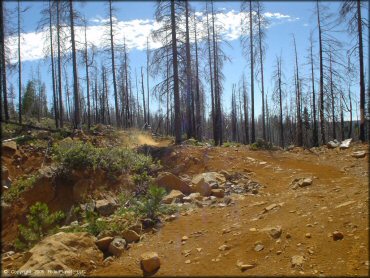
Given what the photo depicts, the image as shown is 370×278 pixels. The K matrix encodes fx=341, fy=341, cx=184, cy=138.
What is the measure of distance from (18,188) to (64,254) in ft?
20.5

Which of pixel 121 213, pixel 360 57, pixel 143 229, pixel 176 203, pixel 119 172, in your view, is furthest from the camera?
pixel 360 57

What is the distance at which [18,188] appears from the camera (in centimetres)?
1098

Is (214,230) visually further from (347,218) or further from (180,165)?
(180,165)

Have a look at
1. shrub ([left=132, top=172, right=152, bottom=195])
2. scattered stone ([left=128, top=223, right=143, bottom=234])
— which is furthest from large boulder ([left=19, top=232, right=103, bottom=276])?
shrub ([left=132, top=172, right=152, bottom=195])

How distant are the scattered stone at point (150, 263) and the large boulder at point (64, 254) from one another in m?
0.97

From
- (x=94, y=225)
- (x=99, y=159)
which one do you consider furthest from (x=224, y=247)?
(x=99, y=159)

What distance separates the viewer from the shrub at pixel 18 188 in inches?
419

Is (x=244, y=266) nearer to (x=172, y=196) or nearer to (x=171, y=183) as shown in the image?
(x=172, y=196)

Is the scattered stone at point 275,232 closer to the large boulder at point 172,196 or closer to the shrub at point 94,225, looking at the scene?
the shrub at point 94,225

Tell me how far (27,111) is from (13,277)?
43.6 metres

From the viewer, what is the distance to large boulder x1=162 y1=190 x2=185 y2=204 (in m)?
8.97

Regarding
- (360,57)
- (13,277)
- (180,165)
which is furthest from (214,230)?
(360,57)

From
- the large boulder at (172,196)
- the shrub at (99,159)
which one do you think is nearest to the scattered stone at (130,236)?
the large boulder at (172,196)

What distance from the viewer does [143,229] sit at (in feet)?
24.1
